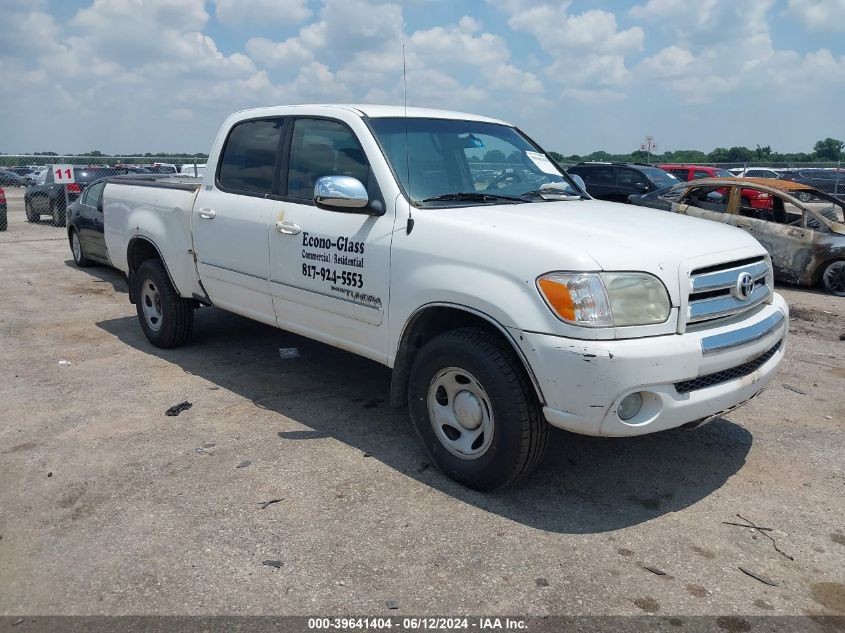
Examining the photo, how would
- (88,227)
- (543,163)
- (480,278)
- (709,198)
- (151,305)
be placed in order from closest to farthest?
(480,278)
(543,163)
(151,305)
(88,227)
(709,198)

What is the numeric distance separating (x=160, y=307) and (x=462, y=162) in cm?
328

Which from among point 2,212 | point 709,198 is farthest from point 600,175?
point 2,212

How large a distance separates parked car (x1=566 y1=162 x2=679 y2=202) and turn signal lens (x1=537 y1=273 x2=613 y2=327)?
1506cm

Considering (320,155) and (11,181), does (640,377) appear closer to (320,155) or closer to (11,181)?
(320,155)

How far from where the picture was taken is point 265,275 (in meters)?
5.07

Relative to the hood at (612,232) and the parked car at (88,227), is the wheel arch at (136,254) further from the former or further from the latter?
the parked car at (88,227)

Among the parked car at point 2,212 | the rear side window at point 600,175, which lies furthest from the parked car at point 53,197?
the rear side window at point 600,175

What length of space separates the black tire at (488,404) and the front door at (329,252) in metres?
0.49

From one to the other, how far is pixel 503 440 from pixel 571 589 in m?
0.79

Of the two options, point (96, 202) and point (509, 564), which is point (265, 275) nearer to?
point (509, 564)

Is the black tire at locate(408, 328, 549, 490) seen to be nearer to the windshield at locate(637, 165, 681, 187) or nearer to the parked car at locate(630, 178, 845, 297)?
the parked car at locate(630, 178, 845, 297)

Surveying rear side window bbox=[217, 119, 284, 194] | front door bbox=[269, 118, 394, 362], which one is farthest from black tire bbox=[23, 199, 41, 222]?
front door bbox=[269, 118, 394, 362]

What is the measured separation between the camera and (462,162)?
4.70 metres

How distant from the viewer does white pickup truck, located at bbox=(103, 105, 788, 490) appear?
3373mm
